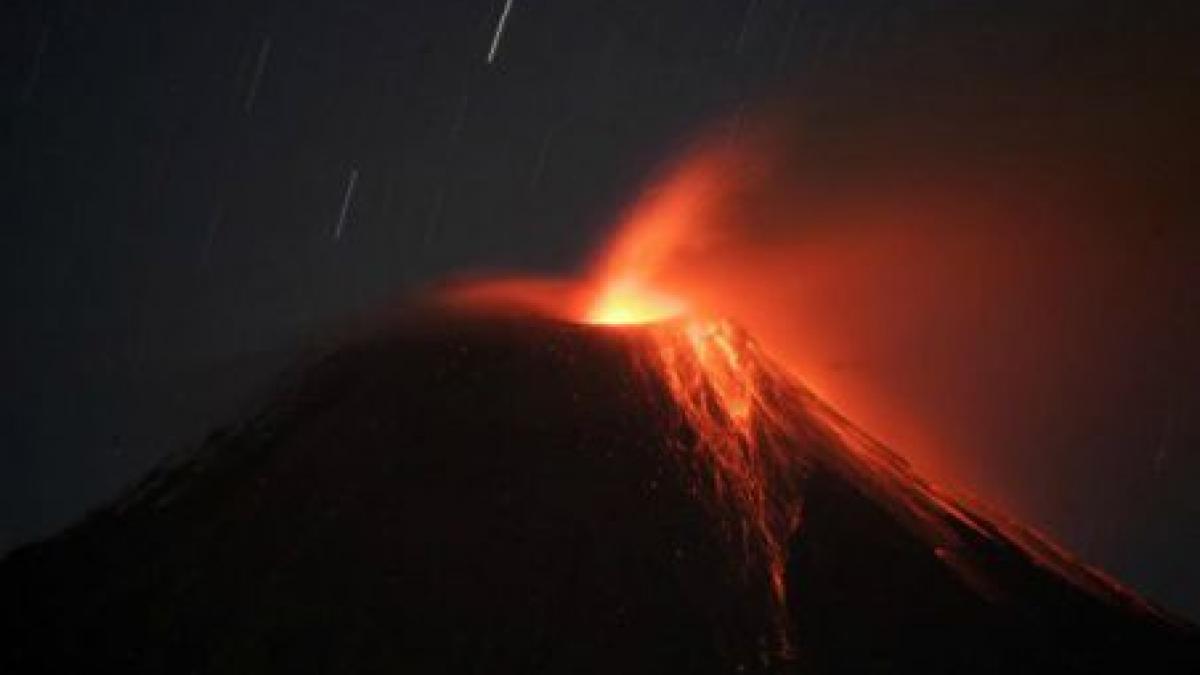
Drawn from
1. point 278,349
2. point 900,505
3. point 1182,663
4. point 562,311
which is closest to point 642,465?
point 900,505

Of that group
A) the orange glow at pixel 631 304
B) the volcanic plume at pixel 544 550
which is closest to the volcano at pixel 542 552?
the volcanic plume at pixel 544 550

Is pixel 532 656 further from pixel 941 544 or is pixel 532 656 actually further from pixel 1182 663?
pixel 1182 663

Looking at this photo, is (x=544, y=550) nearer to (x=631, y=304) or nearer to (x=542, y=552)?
(x=542, y=552)

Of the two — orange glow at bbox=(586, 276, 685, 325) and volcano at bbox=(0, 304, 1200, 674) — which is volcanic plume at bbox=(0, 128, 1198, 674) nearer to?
volcano at bbox=(0, 304, 1200, 674)

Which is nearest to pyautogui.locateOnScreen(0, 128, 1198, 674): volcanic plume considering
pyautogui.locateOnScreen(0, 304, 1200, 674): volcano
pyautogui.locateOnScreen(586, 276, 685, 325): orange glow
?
pyautogui.locateOnScreen(0, 304, 1200, 674): volcano

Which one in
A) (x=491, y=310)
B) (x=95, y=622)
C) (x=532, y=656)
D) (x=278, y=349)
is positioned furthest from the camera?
(x=278, y=349)

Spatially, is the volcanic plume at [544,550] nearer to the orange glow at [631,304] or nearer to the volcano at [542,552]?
the volcano at [542,552]
